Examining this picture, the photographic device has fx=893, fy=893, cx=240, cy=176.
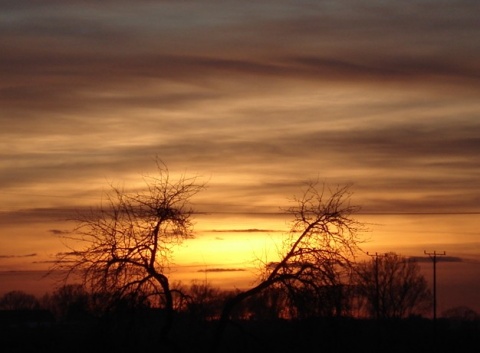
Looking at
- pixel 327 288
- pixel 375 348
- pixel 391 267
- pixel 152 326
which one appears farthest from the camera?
pixel 391 267

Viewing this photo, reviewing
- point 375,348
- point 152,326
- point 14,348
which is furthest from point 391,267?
point 152,326

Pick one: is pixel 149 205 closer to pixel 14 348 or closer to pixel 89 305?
pixel 89 305

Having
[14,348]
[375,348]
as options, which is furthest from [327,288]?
[14,348]

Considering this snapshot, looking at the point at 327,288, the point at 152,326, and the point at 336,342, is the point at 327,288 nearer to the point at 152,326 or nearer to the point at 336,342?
the point at 336,342

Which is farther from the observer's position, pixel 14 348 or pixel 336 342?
pixel 14 348

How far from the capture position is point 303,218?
89.2 ft

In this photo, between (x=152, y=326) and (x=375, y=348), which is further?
(x=375, y=348)

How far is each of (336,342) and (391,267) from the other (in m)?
73.4

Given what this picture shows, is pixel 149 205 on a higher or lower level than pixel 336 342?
higher

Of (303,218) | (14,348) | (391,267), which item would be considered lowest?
(14,348)

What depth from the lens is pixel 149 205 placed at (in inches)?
1068

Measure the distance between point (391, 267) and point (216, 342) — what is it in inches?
2895

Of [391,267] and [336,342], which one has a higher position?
[391,267]

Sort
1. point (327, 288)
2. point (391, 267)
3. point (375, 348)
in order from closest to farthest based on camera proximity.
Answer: point (327, 288)
point (375, 348)
point (391, 267)
